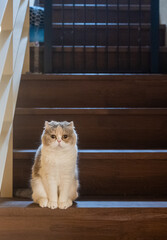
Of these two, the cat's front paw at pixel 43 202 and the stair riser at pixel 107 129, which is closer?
the cat's front paw at pixel 43 202

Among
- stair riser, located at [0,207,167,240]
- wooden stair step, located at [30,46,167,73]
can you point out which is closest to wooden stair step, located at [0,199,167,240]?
stair riser, located at [0,207,167,240]

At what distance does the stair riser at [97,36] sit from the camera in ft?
10.8

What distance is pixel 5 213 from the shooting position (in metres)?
1.35

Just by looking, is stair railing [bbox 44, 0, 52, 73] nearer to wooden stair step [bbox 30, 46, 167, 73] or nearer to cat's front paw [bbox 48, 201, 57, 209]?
wooden stair step [bbox 30, 46, 167, 73]

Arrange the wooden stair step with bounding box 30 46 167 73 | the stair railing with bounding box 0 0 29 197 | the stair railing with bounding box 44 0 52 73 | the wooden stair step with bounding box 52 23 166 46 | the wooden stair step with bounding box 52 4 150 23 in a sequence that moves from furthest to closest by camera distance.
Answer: the wooden stair step with bounding box 52 4 150 23 < the wooden stair step with bounding box 52 23 166 46 < the wooden stair step with bounding box 30 46 167 73 < the stair railing with bounding box 44 0 52 73 < the stair railing with bounding box 0 0 29 197

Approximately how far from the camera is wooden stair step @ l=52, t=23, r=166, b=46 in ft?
10.7

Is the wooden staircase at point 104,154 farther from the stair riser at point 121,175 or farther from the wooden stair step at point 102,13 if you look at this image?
the wooden stair step at point 102,13

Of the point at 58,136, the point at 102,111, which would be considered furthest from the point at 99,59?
the point at 58,136

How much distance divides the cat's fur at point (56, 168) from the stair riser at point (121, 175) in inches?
8.0

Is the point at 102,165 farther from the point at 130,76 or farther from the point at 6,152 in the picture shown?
the point at 130,76

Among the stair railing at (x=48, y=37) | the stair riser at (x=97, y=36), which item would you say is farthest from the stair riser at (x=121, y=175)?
the stair riser at (x=97, y=36)

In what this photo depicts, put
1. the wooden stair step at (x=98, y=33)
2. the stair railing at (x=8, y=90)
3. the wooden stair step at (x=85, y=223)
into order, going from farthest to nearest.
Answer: the wooden stair step at (x=98, y=33) < the stair railing at (x=8, y=90) < the wooden stair step at (x=85, y=223)

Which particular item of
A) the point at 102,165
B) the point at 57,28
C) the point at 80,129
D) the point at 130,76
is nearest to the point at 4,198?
the point at 102,165

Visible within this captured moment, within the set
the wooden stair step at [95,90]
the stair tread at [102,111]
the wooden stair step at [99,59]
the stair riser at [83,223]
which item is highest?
the wooden stair step at [99,59]
